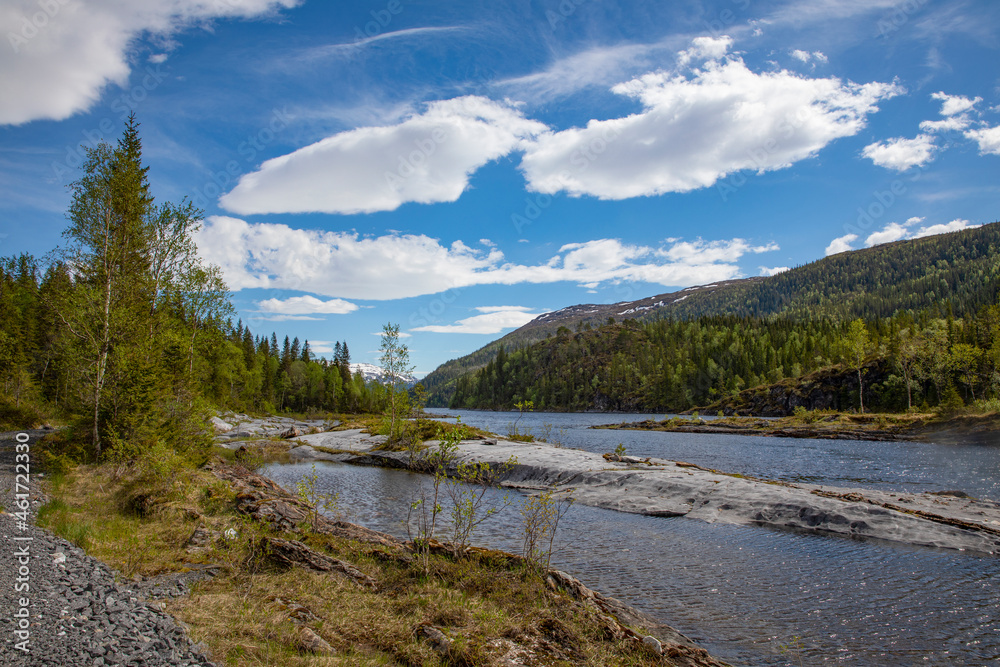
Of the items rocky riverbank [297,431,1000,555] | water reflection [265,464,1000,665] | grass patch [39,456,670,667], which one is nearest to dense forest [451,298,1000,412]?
rocky riverbank [297,431,1000,555]

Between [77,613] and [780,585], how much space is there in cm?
1817

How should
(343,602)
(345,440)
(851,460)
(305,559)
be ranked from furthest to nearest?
(345,440), (851,460), (305,559), (343,602)

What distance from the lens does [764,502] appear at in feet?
78.9

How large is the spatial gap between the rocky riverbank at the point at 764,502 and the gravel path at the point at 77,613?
2231cm

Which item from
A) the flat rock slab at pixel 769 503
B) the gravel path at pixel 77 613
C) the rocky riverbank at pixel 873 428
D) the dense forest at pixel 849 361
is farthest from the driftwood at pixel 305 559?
the dense forest at pixel 849 361

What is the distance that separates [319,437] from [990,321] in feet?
418

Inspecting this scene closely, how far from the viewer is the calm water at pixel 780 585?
11516 mm

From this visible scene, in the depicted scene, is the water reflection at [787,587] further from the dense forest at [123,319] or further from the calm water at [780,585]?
the dense forest at [123,319]

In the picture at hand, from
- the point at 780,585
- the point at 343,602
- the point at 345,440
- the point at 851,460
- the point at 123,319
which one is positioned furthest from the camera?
the point at 345,440

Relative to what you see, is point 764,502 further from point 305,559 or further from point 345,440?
point 345,440

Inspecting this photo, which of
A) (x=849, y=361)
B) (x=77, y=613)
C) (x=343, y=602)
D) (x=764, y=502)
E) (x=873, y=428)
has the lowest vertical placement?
(x=873, y=428)

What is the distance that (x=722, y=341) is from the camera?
183 metres

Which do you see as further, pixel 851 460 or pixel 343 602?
pixel 851 460

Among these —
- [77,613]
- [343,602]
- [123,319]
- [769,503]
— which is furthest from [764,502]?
[123,319]
